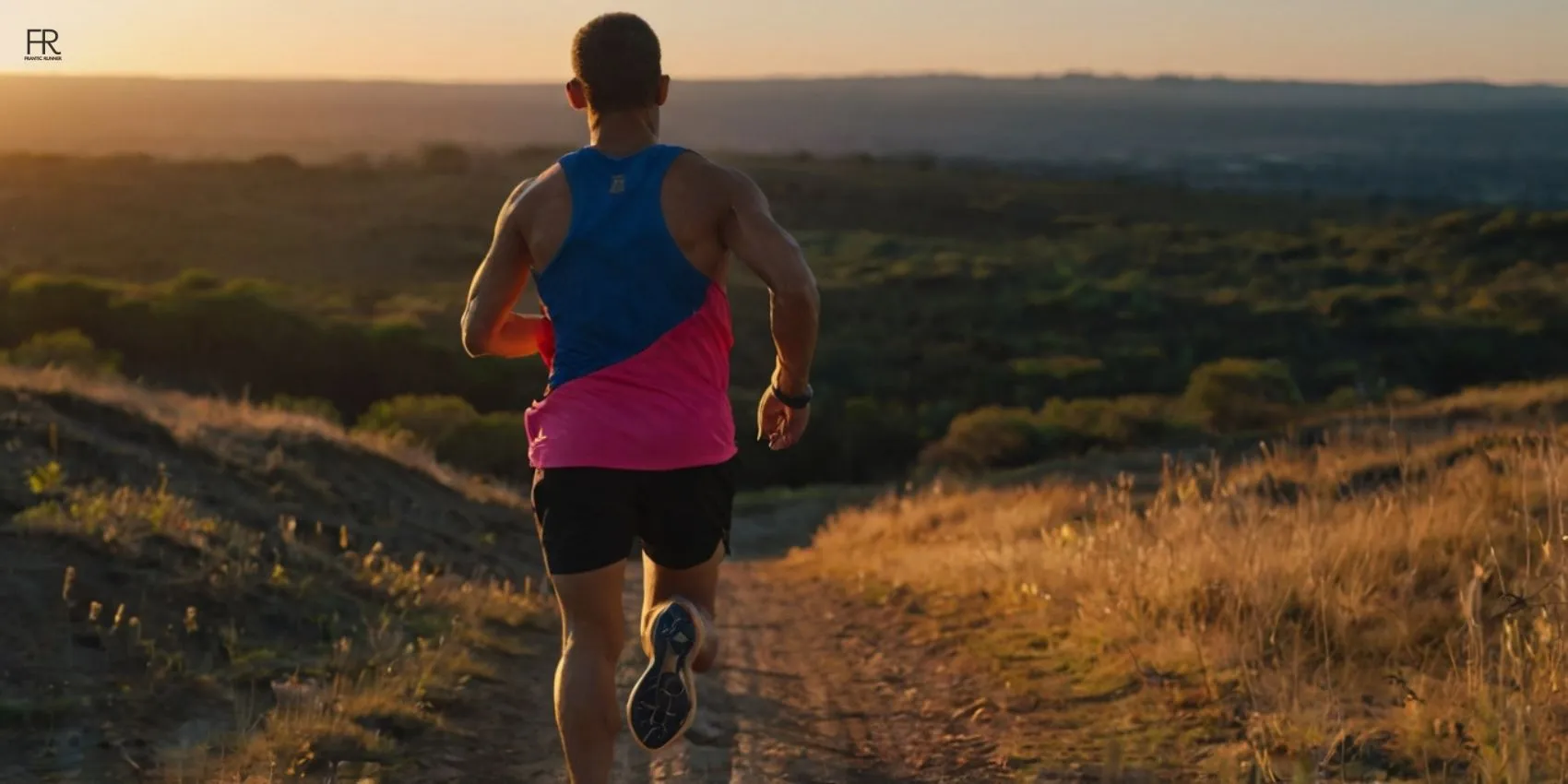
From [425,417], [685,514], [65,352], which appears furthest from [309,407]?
[685,514]

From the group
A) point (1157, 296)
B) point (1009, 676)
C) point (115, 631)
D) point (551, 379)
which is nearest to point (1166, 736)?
point (1009, 676)

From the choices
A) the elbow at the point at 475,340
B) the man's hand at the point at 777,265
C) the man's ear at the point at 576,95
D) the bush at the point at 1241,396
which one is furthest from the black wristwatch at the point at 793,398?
the bush at the point at 1241,396

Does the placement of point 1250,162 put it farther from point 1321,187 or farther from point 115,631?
point 115,631

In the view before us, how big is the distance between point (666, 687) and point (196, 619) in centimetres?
373

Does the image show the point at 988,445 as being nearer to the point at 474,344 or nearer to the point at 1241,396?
the point at 1241,396

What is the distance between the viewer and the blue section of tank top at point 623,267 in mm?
3652

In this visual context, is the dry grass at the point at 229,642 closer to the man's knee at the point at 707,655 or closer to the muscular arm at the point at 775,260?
the man's knee at the point at 707,655

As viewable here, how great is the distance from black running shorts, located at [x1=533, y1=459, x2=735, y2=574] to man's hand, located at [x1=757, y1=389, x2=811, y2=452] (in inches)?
9.3

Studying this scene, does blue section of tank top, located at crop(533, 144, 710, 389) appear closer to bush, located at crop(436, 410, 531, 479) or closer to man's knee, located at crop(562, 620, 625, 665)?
man's knee, located at crop(562, 620, 625, 665)

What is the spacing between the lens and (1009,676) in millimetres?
7023

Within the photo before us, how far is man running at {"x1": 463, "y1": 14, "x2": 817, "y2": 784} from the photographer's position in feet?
12.0

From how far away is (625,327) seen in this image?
3676 millimetres

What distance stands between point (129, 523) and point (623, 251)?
4.62 metres

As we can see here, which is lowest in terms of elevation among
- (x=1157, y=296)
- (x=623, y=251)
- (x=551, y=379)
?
(x=1157, y=296)
